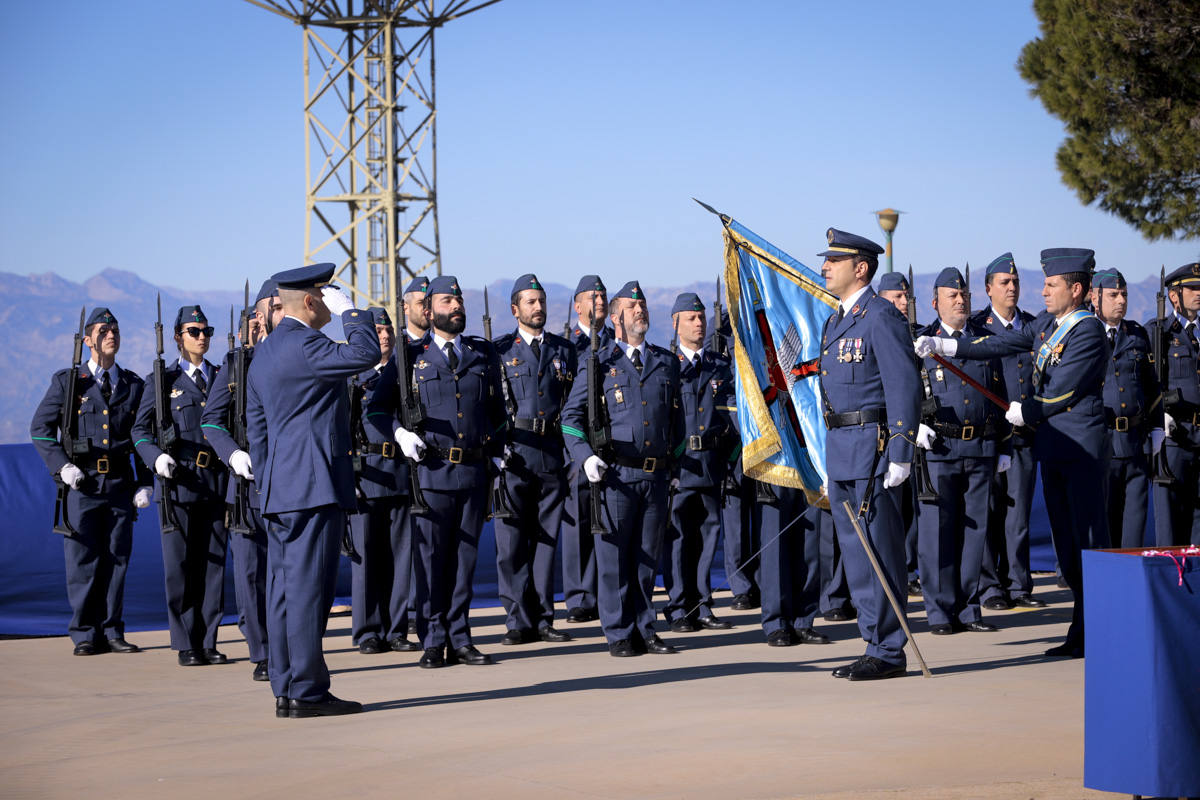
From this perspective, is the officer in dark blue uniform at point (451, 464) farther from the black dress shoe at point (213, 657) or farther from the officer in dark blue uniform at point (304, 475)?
the black dress shoe at point (213, 657)

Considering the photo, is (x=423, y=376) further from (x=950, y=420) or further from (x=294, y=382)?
(x=950, y=420)

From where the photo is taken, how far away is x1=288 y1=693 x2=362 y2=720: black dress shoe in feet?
20.2

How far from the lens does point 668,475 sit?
316 inches

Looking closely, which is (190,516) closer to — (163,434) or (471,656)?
(163,434)

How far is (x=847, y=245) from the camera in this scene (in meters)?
6.96

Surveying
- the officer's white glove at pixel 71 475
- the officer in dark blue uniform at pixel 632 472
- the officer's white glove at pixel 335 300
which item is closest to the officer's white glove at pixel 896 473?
the officer in dark blue uniform at pixel 632 472

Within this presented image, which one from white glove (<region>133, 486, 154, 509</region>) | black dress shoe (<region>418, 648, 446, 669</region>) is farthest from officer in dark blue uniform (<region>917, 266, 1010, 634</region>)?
white glove (<region>133, 486, 154, 509</region>)

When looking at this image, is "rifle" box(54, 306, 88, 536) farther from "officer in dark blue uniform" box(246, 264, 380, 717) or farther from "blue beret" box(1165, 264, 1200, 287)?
"blue beret" box(1165, 264, 1200, 287)

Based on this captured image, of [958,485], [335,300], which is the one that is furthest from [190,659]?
[958,485]

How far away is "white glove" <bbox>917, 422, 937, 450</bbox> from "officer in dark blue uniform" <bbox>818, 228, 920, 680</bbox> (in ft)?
4.87

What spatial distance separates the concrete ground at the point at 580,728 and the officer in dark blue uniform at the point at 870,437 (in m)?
0.31

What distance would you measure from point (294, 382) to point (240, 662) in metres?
2.80

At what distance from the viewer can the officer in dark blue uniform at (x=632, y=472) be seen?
778cm

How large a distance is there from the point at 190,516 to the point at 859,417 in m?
3.92
